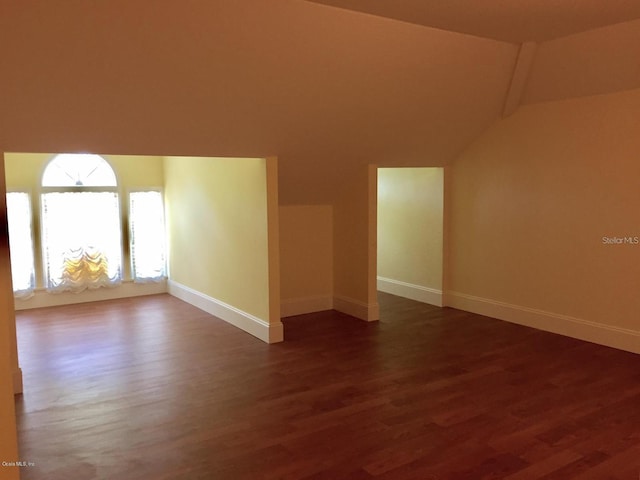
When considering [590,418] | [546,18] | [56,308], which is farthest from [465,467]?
[56,308]

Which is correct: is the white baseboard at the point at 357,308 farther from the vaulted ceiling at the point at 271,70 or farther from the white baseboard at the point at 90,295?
the white baseboard at the point at 90,295

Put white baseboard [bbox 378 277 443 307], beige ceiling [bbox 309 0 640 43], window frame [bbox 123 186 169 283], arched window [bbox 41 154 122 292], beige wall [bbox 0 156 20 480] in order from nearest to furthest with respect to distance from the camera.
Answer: beige wall [bbox 0 156 20 480] < beige ceiling [bbox 309 0 640 43] < white baseboard [bbox 378 277 443 307] < arched window [bbox 41 154 122 292] < window frame [bbox 123 186 169 283]

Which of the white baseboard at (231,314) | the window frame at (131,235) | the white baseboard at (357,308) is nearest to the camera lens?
the white baseboard at (231,314)

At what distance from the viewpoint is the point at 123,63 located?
321 centimetres

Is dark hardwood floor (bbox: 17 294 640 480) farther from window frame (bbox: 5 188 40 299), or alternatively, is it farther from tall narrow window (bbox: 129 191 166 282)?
tall narrow window (bbox: 129 191 166 282)

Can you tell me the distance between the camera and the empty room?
299 cm

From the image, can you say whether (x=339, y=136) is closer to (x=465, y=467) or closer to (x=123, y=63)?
(x=123, y=63)

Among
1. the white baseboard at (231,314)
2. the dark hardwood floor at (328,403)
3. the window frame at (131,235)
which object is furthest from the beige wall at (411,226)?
the window frame at (131,235)

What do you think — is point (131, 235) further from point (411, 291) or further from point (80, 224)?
point (411, 291)

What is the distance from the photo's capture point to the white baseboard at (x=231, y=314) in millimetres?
4883

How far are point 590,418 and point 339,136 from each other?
2.94 m

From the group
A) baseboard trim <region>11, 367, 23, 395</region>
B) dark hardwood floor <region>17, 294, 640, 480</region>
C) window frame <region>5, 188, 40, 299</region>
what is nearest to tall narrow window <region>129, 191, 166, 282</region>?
window frame <region>5, 188, 40, 299</region>

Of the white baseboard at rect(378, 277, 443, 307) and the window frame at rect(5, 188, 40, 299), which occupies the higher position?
the window frame at rect(5, 188, 40, 299)

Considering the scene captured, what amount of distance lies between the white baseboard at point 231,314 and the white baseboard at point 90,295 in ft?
0.93
